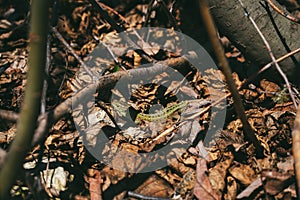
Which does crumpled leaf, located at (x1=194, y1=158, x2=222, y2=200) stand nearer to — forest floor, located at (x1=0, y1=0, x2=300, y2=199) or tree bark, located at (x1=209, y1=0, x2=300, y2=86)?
forest floor, located at (x1=0, y1=0, x2=300, y2=199)

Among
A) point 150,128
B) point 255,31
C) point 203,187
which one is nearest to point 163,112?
point 150,128

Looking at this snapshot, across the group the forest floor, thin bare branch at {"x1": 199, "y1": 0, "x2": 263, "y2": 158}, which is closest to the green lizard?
the forest floor

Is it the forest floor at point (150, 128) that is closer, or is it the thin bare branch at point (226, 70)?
the thin bare branch at point (226, 70)

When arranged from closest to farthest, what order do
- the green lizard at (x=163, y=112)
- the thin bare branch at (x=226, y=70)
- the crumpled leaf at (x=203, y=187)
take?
the thin bare branch at (x=226, y=70), the crumpled leaf at (x=203, y=187), the green lizard at (x=163, y=112)

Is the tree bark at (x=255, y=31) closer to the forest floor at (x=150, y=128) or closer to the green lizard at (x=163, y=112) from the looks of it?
the forest floor at (x=150, y=128)

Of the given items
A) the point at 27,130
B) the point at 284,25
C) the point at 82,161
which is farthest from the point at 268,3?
the point at 27,130

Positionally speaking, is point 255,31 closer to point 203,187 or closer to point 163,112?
point 163,112

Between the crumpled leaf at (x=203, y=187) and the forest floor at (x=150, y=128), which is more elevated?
the forest floor at (x=150, y=128)

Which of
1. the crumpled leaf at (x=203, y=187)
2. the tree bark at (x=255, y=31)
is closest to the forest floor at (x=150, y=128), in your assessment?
the crumpled leaf at (x=203, y=187)

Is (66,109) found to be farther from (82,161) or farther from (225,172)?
(225,172)

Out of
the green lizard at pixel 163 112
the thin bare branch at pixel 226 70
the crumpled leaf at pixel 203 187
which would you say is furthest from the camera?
the green lizard at pixel 163 112
